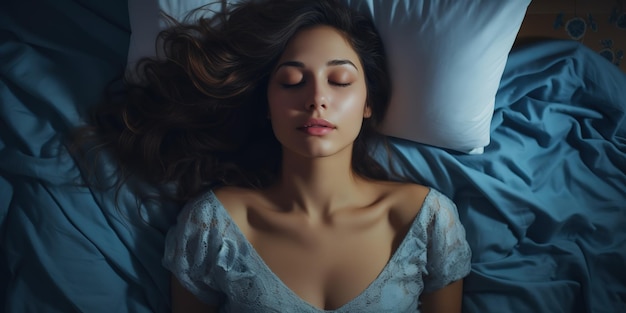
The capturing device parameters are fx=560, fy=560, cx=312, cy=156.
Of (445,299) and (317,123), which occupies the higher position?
(317,123)

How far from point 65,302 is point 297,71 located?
68cm

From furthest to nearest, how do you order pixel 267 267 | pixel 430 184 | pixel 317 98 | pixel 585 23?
pixel 585 23 → pixel 430 184 → pixel 267 267 → pixel 317 98

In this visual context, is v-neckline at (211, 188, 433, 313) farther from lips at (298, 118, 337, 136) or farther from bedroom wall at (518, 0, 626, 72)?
bedroom wall at (518, 0, 626, 72)

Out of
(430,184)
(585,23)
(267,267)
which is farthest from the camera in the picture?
(585,23)

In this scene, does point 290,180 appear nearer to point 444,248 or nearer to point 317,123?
point 317,123

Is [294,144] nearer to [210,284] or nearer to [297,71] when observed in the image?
[297,71]

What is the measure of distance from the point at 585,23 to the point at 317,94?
2.74 ft

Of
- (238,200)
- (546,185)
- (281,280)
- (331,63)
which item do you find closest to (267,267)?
(281,280)

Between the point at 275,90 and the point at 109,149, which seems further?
the point at 109,149

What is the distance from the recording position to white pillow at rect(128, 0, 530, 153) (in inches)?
42.6

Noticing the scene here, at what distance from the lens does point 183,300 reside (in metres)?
1.18

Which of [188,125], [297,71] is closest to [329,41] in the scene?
[297,71]

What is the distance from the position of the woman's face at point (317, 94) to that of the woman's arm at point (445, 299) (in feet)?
1.26

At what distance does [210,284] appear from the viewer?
1.15 m
